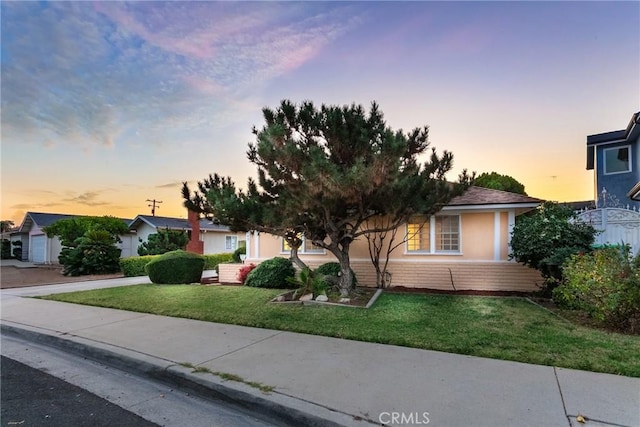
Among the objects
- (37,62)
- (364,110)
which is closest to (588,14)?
(364,110)

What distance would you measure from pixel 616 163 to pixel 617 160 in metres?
0.15

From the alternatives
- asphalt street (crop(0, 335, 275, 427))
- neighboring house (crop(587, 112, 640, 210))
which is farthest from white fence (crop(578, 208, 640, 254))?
asphalt street (crop(0, 335, 275, 427))

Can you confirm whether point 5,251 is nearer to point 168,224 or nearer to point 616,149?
point 168,224

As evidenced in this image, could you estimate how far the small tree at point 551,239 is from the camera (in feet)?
26.6

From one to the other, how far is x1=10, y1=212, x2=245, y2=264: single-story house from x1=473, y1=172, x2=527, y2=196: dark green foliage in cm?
1874

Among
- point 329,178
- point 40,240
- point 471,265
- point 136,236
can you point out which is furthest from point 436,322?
point 40,240

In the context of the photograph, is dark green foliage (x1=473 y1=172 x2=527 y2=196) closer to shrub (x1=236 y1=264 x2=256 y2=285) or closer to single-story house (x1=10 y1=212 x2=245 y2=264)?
shrub (x1=236 y1=264 x2=256 y2=285)

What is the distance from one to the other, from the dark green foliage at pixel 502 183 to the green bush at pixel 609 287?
16.5m

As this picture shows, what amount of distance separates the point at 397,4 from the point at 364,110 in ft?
10.2

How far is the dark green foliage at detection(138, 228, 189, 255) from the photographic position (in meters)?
20.8

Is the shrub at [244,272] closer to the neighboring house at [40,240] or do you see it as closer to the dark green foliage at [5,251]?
the neighboring house at [40,240]

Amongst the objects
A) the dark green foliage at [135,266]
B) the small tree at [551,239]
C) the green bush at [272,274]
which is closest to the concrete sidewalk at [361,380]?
the small tree at [551,239]

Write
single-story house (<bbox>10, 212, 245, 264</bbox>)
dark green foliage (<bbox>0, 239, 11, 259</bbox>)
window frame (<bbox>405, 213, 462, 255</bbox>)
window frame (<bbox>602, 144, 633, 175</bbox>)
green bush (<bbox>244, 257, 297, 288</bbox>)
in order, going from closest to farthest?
window frame (<bbox>405, 213, 462, 255</bbox>) → green bush (<bbox>244, 257, 297, 288</bbox>) → window frame (<bbox>602, 144, 633, 175</bbox>) → single-story house (<bbox>10, 212, 245, 264</bbox>) → dark green foliage (<bbox>0, 239, 11, 259</bbox>)

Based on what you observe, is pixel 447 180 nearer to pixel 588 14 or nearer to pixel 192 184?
pixel 588 14
